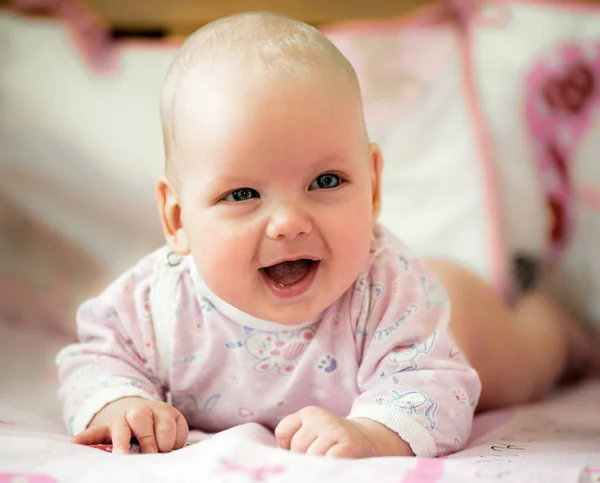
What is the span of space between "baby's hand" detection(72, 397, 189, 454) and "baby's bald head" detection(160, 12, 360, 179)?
10.7 inches

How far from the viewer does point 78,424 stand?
0.93m

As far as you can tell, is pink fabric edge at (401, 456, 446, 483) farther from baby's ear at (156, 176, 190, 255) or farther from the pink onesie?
baby's ear at (156, 176, 190, 255)

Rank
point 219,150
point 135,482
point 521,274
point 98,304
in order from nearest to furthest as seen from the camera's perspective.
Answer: point 135,482 < point 219,150 < point 98,304 < point 521,274

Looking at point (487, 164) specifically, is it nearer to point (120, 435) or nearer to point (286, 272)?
point (286, 272)

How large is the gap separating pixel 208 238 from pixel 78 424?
260mm

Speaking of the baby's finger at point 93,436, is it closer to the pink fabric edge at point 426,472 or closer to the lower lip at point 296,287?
the lower lip at point 296,287

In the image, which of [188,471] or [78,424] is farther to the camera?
[78,424]

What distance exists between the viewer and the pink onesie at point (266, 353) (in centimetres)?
92

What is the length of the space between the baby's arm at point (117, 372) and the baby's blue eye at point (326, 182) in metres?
0.29

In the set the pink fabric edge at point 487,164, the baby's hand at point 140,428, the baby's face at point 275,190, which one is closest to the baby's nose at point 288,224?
the baby's face at point 275,190

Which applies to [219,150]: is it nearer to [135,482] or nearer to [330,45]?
[330,45]

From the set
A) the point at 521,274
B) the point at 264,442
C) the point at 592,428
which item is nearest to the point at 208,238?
the point at 264,442

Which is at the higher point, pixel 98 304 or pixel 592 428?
pixel 98 304

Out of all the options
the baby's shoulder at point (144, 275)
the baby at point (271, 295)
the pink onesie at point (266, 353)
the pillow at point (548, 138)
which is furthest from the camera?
the pillow at point (548, 138)
